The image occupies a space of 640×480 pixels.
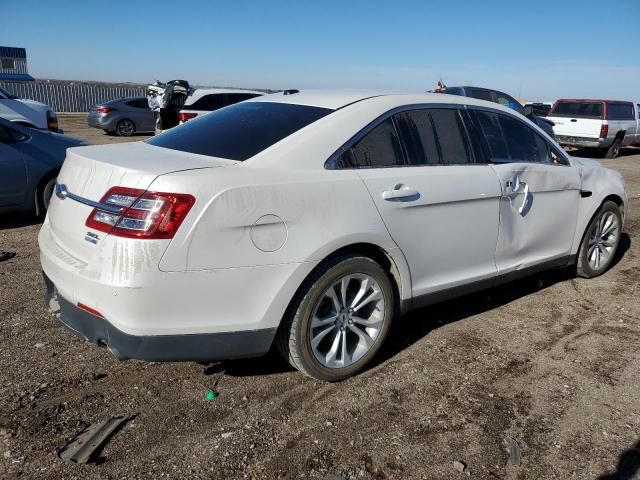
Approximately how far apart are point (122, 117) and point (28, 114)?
34.7ft

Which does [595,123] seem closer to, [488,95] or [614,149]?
[614,149]

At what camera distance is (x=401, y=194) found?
3312mm

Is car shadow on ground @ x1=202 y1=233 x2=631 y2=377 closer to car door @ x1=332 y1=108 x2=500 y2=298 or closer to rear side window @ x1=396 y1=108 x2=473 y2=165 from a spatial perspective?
car door @ x1=332 y1=108 x2=500 y2=298

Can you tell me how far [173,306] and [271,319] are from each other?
0.51 meters

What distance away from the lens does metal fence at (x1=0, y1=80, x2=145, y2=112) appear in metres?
31.3

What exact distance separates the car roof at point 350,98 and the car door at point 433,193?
0.09 metres

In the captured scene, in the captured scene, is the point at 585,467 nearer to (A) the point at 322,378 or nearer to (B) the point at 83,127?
(A) the point at 322,378

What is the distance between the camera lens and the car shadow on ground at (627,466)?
2619 mm

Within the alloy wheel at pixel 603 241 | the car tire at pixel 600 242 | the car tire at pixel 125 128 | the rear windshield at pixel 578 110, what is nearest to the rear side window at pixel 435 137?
the car tire at pixel 600 242

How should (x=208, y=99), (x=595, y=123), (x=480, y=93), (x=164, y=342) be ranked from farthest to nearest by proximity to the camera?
(x=595, y=123)
(x=208, y=99)
(x=480, y=93)
(x=164, y=342)

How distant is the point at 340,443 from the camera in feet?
9.15

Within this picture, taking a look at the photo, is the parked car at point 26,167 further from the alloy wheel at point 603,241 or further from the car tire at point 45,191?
the alloy wheel at point 603,241

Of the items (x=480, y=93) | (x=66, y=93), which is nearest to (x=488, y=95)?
(x=480, y=93)

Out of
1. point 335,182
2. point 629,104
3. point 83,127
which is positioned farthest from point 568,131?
point 83,127
